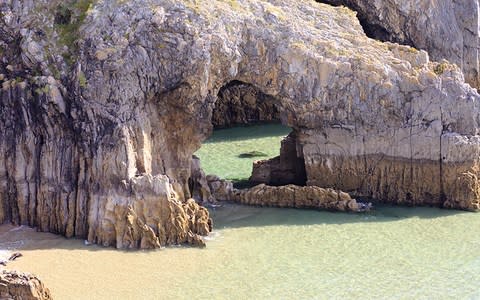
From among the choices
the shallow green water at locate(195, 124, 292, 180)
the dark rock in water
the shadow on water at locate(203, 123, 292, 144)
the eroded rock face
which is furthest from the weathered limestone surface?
the shadow on water at locate(203, 123, 292, 144)

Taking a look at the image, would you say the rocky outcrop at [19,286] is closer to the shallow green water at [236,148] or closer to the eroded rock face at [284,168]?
the eroded rock face at [284,168]

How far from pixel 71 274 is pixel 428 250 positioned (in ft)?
41.3

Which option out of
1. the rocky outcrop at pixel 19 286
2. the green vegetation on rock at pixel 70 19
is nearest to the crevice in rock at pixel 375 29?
the green vegetation on rock at pixel 70 19

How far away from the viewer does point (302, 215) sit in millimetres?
35375

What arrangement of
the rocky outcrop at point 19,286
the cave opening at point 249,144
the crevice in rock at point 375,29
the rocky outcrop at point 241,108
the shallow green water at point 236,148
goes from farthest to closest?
the rocky outcrop at point 241,108
the crevice in rock at point 375,29
the shallow green water at point 236,148
the cave opening at point 249,144
the rocky outcrop at point 19,286

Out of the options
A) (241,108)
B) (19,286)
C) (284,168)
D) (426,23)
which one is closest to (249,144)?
(241,108)

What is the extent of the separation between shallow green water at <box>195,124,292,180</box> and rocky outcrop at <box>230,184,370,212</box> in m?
4.99

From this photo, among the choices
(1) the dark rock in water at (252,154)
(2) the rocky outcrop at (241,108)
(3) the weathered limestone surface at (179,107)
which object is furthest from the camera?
(2) the rocky outcrop at (241,108)

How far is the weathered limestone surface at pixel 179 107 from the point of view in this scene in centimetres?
3203

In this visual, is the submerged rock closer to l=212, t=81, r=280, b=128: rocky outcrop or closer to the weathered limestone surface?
l=212, t=81, r=280, b=128: rocky outcrop

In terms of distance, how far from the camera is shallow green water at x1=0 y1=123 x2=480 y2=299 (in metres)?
27.9

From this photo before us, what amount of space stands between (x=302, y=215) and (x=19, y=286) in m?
13.9

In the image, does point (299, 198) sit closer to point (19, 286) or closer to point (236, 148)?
point (236, 148)

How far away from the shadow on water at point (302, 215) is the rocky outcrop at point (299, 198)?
37cm
